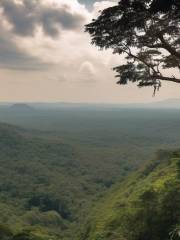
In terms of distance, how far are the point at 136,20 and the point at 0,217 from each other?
432 ft

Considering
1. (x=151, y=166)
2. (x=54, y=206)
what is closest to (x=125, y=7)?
(x=151, y=166)

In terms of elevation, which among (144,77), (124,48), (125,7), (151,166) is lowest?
(151,166)

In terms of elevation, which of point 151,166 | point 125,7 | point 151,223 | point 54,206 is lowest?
point 54,206

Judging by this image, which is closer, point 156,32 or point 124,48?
point 156,32

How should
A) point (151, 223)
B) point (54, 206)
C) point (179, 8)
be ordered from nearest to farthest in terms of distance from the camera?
point (179, 8) < point (151, 223) < point (54, 206)

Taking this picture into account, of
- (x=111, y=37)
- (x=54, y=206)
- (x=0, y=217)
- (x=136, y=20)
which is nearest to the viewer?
(x=136, y=20)

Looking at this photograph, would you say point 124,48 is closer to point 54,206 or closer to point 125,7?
point 125,7

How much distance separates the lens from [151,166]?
14825cm

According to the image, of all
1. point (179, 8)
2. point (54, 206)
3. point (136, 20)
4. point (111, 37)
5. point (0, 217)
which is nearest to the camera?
point (179, 8)

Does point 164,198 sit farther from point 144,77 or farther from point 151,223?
point 144,77

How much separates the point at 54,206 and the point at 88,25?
17368 cm

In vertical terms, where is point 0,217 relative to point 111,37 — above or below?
below

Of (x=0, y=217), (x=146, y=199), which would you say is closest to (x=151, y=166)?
(x=0, y=217)

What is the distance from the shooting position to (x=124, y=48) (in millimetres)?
26828
